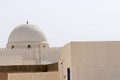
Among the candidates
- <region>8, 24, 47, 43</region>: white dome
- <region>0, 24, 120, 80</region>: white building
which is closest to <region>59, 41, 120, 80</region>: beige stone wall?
<region>0, 24, 120, 80</region>: white building

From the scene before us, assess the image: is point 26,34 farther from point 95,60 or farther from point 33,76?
point 95,60

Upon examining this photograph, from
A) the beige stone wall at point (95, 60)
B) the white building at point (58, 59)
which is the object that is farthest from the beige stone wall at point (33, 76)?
the beige stone wall at point (95, 60)

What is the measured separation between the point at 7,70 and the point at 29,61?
957 centimetres

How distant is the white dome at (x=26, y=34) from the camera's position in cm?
3434

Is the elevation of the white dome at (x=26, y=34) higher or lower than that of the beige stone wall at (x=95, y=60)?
higher

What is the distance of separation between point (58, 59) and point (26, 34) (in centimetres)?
1757

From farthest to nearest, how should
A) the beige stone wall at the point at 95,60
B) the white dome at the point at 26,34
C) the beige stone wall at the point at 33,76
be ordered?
the white dome at the point at 26,34 < the beige stone wall at the point at 33,76 < the beige stone wall at the point at 95,60

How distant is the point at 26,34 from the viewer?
113 feet

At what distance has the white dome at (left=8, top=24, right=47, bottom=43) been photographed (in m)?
34.3

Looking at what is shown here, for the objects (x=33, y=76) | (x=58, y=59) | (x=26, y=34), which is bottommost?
(x=33, y=76)

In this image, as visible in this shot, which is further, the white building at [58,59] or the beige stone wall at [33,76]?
the beige stone wall at [33,76]

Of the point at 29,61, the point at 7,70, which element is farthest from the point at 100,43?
the point at 29,61

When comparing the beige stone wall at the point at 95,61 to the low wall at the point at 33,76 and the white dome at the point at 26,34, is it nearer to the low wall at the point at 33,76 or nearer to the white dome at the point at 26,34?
the low wall at the point at 33,76

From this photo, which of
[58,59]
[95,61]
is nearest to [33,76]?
[58,59]
